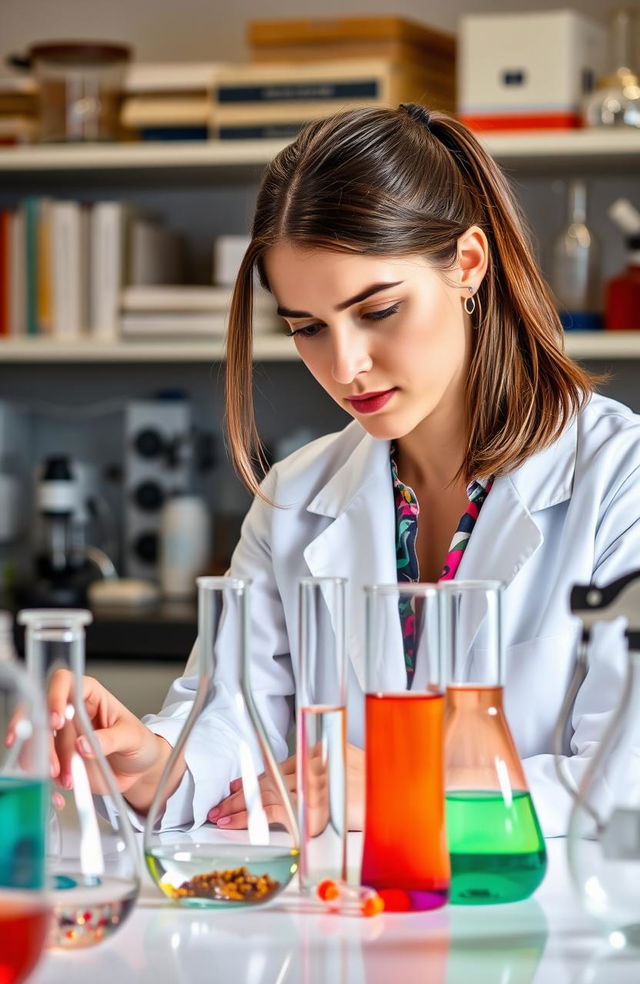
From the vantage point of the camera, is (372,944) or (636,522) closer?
(372,944)

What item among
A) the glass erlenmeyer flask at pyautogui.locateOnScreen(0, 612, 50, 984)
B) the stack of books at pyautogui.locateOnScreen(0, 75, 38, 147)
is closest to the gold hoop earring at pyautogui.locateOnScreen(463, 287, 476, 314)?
the glass erlenmeyer flask at pyautogui.locateOnScreen(0, 612, 50, 984)

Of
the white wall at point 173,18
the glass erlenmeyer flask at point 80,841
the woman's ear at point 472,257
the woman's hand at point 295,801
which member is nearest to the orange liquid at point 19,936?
the glass erlenmeyer flask at point 80,841

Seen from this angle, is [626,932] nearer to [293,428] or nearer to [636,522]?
[636,522]

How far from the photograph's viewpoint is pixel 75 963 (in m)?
0.72

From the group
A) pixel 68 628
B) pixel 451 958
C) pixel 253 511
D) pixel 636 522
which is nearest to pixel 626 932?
pixel 451 958

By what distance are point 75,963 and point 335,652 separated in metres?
0.23

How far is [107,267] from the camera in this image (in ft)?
9.48

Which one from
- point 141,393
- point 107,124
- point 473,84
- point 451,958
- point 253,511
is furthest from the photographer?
point 141,393

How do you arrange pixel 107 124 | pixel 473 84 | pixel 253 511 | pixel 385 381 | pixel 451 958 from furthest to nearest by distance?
pixel 107 124, pixel 473 84, pixel 253 511, pixel 385 381, pixel 451 958

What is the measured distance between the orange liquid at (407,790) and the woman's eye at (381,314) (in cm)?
59

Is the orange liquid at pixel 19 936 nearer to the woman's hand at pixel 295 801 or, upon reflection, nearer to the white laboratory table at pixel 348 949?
the white laboratory table at pixel 348 949

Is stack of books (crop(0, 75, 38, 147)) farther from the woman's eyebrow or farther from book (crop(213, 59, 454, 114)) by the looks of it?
the woman's eyebrow

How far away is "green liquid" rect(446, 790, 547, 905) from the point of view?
2.62ft

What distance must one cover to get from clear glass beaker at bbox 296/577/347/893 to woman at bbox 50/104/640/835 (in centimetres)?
34
